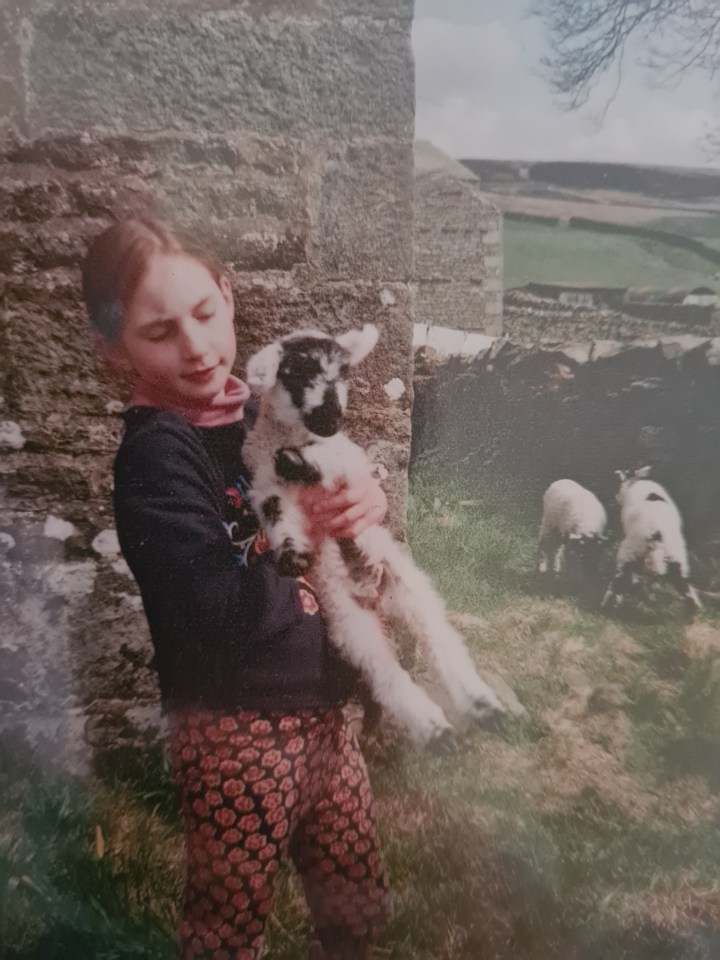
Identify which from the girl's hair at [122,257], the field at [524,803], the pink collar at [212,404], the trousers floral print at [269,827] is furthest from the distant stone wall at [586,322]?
the trousers floral print at [269,827]

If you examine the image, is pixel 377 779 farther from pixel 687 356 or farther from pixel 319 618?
pixel 687 356

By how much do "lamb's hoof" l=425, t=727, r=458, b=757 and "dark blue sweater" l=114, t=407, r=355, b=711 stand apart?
0.34m

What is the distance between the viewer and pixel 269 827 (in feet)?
6.08

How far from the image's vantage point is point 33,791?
75.7 inches

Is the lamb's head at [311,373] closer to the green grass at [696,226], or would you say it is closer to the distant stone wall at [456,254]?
the distant stone wall at [456,254]

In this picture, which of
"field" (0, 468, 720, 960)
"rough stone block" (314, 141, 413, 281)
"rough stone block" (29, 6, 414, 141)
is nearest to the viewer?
"rough stone block" (29, 6, 414, 141)

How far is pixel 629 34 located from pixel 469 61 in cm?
41

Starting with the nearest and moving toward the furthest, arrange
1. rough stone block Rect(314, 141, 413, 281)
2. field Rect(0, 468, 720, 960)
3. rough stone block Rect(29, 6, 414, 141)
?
1. rough stone block Rect(29, 6, 414, 141)
2. rough stone block Rect(314, 141, 413, 281)
3. field Rect(0, 468, 720, 960)

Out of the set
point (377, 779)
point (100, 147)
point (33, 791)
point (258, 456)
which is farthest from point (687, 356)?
point (33, 791)

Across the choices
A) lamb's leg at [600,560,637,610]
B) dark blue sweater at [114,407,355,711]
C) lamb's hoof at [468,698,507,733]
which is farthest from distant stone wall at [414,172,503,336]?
lamb's hoof at [468,698,507,733]

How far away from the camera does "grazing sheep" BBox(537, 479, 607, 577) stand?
76.0 inches

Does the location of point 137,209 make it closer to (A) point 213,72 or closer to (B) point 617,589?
(A) point 213,72

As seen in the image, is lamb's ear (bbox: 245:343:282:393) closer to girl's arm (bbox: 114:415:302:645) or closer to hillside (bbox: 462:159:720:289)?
girl's arm (bbox: 114:415:302:645)

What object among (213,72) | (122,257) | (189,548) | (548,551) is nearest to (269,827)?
(189,548)
